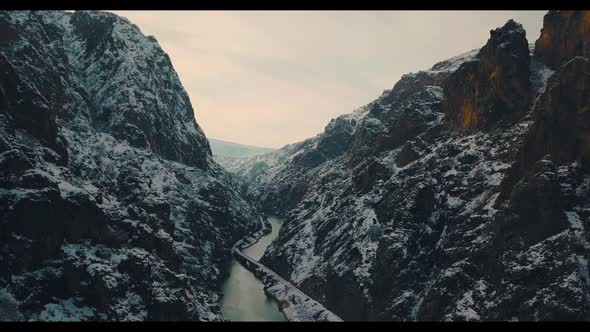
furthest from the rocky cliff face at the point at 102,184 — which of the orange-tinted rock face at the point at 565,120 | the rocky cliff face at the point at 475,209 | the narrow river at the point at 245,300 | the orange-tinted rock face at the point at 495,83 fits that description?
the orange-tinted rock face at the point at 495,83

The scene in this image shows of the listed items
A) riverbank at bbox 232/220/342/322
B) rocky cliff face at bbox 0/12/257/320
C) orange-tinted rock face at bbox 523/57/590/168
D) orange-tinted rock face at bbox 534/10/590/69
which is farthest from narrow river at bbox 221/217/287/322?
orange-tinted rock face at bbox 534/10/590/69

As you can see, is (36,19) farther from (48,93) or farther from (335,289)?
(335,289)

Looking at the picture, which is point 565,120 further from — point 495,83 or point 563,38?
point 563,38

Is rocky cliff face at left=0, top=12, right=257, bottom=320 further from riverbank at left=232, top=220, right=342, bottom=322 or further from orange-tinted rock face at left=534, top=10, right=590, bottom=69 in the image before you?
orange-tinted rock face at left=534, top=10, right=590, bottom=69

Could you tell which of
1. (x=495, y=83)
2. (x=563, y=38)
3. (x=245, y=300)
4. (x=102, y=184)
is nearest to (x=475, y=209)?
(x=495, y=83)
